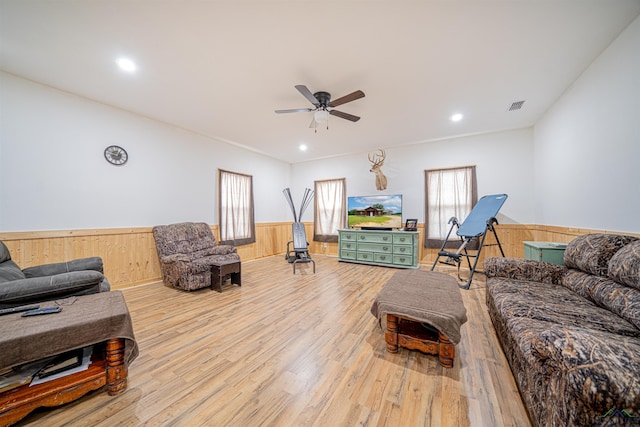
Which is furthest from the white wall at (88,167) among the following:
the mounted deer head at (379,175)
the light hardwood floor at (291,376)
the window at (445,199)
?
the window at (445,199)

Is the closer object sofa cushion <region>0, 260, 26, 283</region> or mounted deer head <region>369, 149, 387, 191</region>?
sofa cushion <region>0, 260, 26, 283</region>

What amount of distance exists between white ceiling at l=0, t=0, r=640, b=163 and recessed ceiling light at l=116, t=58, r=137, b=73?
0.06m

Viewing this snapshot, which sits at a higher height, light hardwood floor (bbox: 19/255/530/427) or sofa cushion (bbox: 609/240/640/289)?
sofa cushion (bbox: 609/240/640/289)

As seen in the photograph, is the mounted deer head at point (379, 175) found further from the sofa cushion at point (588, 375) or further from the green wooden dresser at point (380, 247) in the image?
the sofa cushion at point (588, 375)

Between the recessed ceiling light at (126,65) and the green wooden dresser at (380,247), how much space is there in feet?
14.0

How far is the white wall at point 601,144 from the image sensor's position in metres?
1.95

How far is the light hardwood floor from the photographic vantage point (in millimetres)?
1250

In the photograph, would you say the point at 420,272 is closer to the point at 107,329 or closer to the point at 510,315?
the point at 510,315

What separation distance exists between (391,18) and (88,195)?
4271mm

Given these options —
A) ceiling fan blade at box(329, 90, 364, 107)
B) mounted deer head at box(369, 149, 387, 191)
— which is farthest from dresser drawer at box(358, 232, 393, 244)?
ceiling fan blade at box(329, 90, 364, 107)

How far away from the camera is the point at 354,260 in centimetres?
512

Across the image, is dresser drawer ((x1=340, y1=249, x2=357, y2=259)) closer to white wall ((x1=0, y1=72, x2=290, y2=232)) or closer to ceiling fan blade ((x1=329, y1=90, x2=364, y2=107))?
white wall ((x1=0, y1=72, x2=290, y2=232))

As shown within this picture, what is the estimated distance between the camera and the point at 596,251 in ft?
5.96

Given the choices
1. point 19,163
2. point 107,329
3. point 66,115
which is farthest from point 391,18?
point 19,163
